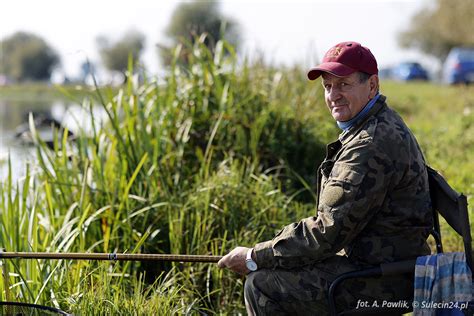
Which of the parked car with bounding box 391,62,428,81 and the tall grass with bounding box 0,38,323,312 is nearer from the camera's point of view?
the tall grass with bounding box 0,38,323,312

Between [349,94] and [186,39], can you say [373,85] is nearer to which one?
[349,94]

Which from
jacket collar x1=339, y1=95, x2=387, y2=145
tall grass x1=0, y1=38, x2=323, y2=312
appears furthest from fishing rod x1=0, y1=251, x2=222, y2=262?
jacket collar x1=339, y1=95, x2=387, y2=145

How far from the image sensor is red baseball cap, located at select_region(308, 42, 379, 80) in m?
2.84

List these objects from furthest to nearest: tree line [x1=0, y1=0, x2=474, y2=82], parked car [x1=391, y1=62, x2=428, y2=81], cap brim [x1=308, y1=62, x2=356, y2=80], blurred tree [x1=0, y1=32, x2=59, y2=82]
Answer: parked car [x1=391, y1=62, x2=428, y2=81]
blurred tree [x1=0, y1=32, x2=59, y2=82]
tree line [x1=0, y1=0, x2=474, y2=82]
cap brim [x1=308, y1=62, x2=356, y2=80]

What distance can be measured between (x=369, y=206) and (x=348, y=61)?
0.60 metres

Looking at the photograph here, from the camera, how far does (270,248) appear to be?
2.87 m

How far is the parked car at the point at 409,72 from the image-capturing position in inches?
1719

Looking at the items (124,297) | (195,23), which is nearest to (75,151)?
(195,23)

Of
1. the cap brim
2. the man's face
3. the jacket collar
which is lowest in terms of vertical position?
the jacket collar

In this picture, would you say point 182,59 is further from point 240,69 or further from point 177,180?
point 177,180

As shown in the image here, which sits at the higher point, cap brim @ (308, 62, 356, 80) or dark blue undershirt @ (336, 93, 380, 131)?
cap brim @ (308, 62, 356, 80)

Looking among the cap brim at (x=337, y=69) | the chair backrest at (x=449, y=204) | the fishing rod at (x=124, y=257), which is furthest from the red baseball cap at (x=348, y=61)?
the fishing rod at (x=124, y=257)

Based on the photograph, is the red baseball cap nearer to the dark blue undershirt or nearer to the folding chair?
the dark blue undershirt

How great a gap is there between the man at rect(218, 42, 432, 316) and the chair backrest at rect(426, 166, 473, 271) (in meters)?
0.11
